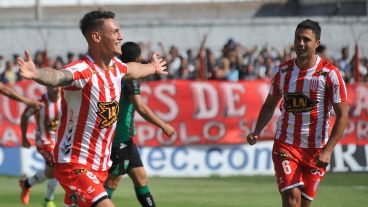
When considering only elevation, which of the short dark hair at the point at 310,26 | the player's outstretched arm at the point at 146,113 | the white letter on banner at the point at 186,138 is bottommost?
the white letter on banner at the point at 186,138

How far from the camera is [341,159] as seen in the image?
18922 millimetres

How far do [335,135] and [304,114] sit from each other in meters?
0.50

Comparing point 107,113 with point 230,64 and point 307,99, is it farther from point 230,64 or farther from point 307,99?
point 230,64

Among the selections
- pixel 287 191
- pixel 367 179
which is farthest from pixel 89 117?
pixel 367 179

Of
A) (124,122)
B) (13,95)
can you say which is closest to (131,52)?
(124,122)

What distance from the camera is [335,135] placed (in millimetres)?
9648

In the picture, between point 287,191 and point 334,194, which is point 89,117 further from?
point 334,194

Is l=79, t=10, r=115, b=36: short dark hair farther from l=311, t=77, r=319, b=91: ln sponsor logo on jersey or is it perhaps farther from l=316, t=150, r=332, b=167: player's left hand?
l=316, t=150, r=332, b=167: player's left hand

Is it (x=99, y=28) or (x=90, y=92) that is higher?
(x=99, y=28)

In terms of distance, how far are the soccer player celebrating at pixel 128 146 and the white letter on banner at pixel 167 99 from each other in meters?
7.24

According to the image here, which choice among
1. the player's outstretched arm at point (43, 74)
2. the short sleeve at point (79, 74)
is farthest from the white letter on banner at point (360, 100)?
the player's outstretched arm at point (43, 74)

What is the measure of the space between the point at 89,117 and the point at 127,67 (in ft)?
2.56

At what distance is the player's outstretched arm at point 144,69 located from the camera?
9.26 m

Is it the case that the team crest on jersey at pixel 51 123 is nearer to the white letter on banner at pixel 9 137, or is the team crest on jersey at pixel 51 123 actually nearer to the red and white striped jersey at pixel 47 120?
the red and white striped jersey at pixel 47 120
